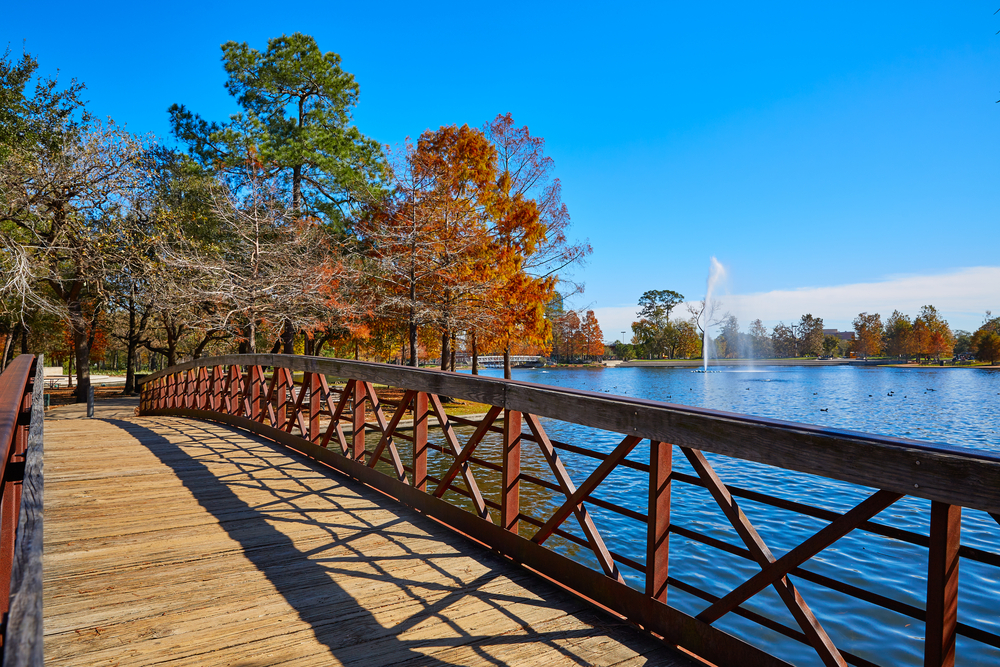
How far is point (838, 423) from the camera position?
21.2m

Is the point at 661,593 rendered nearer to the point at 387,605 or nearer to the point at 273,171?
the point at 387,605

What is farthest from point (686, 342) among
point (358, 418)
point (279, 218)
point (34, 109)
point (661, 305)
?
point (358, 418)

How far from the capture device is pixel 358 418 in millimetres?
5918

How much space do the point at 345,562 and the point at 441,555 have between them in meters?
0.62

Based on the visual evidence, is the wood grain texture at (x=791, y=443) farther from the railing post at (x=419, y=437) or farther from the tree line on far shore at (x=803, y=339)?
the tree line on far shore at (x=803, y=339)

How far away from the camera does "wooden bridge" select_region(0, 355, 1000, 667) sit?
1.93 metres

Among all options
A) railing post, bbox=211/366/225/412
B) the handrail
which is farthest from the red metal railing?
railing post, bbox=211/366/225/412

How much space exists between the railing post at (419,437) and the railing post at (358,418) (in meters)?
0.99

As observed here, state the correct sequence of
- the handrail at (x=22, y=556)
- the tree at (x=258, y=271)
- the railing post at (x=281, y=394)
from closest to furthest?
the handrail at (x=22, y=556), the railing post at (x=281, y=394), the tree at (x=258, y=271)

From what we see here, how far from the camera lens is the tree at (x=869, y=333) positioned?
93.8 m

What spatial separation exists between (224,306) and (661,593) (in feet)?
61.5

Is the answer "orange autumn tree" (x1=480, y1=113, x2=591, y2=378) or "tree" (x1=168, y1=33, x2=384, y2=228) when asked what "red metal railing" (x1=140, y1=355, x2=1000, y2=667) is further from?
"tree" (x1=168, y1=33, x2=384, y2=228)

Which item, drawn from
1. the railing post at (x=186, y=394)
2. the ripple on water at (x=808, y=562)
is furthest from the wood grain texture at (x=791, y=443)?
the railing post at (x=186, y=394)

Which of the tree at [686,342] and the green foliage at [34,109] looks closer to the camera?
the green foliage at [34,109]
